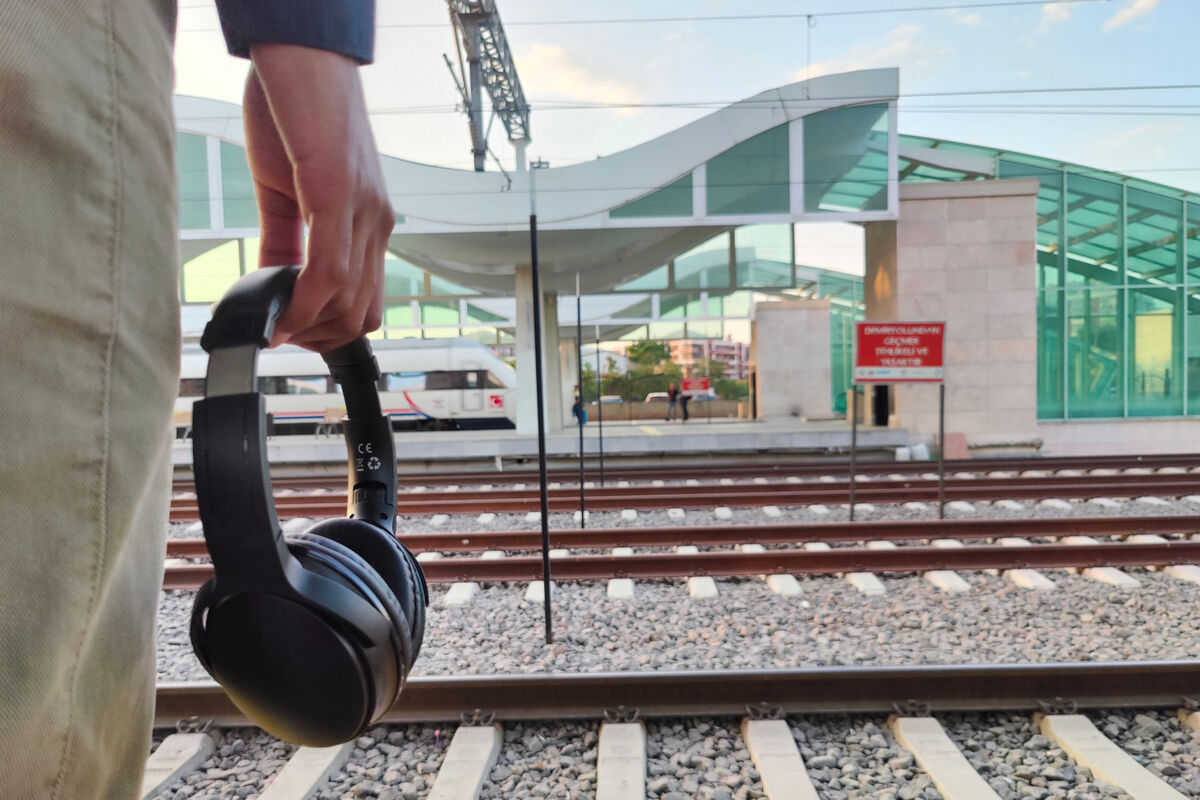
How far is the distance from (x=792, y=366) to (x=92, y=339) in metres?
29.5

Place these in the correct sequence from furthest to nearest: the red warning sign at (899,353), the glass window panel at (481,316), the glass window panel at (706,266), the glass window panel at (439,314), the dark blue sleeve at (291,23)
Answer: the glass window panel at (481,316), the glass window panel at (439,314), the glass window panel at (706,266), the red warning sign at (899,353), the dark blue sleeve at (291,23)

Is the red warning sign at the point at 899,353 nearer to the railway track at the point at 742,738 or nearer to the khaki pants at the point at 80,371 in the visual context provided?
the railway track at the point at 742,738

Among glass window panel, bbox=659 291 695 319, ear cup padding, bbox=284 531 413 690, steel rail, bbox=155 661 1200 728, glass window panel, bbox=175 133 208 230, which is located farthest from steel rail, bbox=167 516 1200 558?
glass window panel, bbox=659 291 695 319

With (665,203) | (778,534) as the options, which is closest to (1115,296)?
(665,203)

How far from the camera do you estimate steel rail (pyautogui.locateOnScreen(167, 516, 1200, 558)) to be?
271 inches

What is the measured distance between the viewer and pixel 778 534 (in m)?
6.96

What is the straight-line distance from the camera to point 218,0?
2.35 ft

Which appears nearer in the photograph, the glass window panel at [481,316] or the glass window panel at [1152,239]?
the glass window panel at [1152,239]

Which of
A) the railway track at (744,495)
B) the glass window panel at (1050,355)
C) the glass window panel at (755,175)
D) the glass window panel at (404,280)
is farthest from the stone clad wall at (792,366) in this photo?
the railway track at (744,495)

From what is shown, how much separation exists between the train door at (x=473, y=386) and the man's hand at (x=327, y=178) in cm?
2353

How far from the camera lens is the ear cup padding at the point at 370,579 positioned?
2.90 ft

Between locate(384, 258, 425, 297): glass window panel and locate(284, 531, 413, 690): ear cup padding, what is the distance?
65.1 feet

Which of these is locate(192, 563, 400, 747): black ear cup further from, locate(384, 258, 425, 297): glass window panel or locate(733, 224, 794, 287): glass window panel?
locate(384, 258, 425, 297): glass window panel

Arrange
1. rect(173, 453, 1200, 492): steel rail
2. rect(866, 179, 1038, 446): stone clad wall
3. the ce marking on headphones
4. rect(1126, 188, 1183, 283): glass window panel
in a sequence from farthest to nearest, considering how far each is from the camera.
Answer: rect(1126, 188, 1183, 283): glass window panel
rect(866, 179, 1038, 446): stone clad wall
rect(173, 453, 1200, 492): steel rail
the ce marking on headphones
